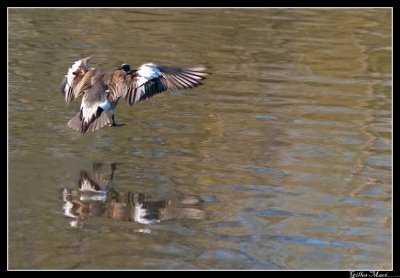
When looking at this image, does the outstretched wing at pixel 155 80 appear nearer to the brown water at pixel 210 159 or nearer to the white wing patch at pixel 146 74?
the white wing patch at pixel 146 74

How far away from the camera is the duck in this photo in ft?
27.2

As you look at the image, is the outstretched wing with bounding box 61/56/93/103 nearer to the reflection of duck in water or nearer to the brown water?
the brown water

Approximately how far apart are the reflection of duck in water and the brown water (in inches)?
0.6

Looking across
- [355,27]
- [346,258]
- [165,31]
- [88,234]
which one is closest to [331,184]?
[346,258]

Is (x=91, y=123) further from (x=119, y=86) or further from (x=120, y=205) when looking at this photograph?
(x=120, y=205)

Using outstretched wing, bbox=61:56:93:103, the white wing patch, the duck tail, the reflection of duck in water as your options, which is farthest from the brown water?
the white wing patch

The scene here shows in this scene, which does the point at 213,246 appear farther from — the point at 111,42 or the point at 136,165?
the point at 111,42

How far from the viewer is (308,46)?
44.0ft

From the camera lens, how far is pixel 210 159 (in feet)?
26.7

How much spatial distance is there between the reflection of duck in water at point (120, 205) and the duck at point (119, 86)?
3.44ft

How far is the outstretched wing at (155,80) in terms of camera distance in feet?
27.9

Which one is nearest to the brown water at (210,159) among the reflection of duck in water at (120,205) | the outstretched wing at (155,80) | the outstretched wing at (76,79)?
the reflection of duck in water at (120,205)

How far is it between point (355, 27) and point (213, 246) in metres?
9.62

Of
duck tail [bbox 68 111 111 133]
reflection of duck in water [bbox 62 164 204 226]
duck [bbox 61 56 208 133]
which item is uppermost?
duck [bbox 61 56 208 133]
